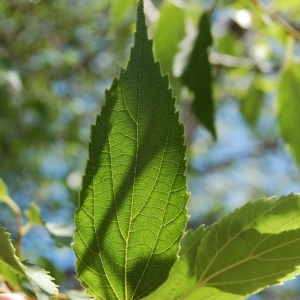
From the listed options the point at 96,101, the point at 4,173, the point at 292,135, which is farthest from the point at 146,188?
the point at 96,101

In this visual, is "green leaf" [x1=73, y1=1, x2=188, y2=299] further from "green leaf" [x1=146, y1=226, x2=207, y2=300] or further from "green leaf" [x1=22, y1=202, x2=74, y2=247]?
"green leaf" [x1=22, y1=202, x2=74, y2=247]

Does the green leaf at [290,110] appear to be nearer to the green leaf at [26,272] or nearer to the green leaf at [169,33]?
the green leaf at [169,33]

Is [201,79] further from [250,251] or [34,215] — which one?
[250,251]

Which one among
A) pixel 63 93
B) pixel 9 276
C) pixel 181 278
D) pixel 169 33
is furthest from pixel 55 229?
pixel 63 93

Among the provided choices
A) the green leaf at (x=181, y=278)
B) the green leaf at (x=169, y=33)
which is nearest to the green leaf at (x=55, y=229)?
the green leaf at (x=181, y=278)

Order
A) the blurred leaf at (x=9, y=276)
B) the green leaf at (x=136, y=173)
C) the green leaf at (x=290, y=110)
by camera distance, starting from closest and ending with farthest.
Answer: the green leaf at (x=136, y=173)
the blurred leaf at (x=9, y=276)
the green leaf at (x=290, y=110)

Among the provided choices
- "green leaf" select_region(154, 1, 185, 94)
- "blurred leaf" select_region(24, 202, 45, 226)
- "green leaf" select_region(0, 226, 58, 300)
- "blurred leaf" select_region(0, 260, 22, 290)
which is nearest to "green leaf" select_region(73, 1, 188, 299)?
"green leaf" select_region(0, 226, 58, 300)
